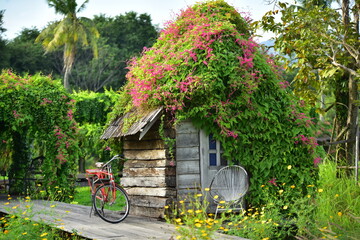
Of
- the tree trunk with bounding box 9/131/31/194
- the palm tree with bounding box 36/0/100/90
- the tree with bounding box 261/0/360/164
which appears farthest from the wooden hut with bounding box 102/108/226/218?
the palm tree with bounding box 36/0/100/90


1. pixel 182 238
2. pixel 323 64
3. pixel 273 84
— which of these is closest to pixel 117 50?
pixel 323 64

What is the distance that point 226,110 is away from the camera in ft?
29.2

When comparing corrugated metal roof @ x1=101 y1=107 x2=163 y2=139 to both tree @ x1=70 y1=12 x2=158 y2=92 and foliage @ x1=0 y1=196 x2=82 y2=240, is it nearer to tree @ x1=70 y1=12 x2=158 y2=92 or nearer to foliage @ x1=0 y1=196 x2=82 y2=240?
foliage @ x1=0 y1=196 x2=82 y2=240

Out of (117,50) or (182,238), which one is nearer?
(182,238)

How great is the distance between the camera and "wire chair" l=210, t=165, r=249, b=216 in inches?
351

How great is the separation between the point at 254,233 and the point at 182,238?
176 centimetres

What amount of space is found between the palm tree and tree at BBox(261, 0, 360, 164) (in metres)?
21.1

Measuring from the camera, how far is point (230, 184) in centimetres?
905

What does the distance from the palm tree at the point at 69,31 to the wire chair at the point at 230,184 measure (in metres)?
23.7

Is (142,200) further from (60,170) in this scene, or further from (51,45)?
(51,45)

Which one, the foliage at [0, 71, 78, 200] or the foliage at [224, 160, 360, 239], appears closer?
the foliage at [224, 160, 360, 239]

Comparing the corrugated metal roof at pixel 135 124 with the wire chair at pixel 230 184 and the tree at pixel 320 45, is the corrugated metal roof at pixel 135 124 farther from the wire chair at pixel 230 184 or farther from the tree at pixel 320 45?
the tree at pixel 320 45

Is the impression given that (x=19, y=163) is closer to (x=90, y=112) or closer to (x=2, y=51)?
(x=90, y=112)

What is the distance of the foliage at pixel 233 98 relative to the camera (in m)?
8.83
